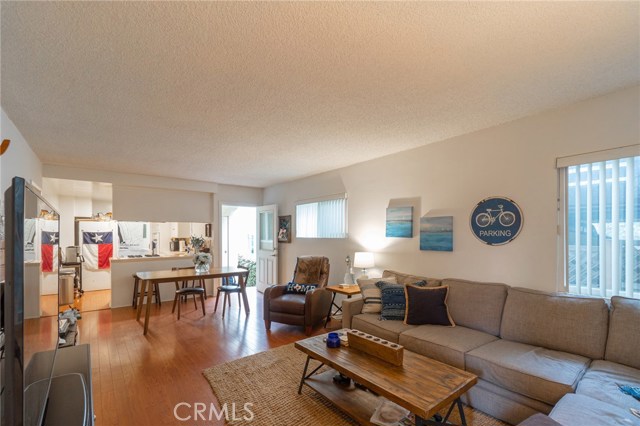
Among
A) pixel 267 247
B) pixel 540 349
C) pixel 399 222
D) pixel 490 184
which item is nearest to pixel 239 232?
pixel 267 247

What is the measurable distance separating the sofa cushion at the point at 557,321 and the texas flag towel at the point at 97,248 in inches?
309

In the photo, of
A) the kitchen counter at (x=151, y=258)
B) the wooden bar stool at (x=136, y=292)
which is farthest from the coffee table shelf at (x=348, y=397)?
the kitchen counter at (x=151, y=258)

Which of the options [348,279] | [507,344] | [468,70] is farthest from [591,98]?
[348,279]

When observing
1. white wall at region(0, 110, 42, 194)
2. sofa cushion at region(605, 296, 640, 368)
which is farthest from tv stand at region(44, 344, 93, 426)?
sofa cushion at region(605, 296, 640, 368)

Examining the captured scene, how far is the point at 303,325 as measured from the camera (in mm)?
3846

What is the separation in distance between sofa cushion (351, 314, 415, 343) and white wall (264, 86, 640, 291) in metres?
0.88

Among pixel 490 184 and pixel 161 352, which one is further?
pixel 161 352

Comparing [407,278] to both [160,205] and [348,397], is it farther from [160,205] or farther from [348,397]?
[160,205]

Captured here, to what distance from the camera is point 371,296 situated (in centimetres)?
330

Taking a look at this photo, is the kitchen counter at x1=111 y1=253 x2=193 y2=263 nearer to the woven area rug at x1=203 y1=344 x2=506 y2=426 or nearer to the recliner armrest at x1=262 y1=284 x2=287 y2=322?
the recliner armrest at x1=262 y1=284 x2=287 y2=322

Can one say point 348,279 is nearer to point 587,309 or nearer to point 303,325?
point 303,325

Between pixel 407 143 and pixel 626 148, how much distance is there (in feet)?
6.04

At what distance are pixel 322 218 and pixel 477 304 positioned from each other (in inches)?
117

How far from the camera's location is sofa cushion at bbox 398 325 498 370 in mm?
2289
